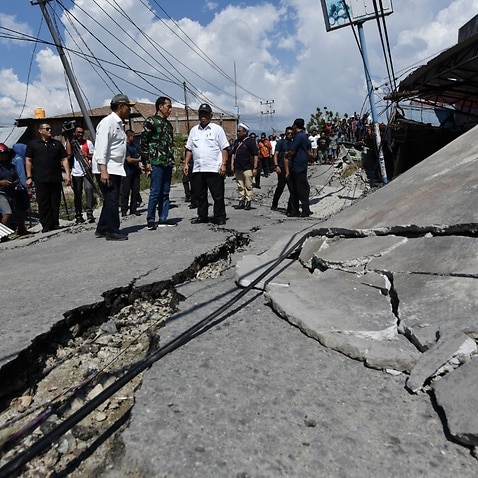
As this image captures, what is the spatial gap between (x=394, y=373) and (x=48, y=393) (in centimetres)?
158

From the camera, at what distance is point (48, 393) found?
81.7 inches

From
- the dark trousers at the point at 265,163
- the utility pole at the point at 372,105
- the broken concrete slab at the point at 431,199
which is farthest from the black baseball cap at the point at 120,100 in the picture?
the dark trousers at the point at 265,163

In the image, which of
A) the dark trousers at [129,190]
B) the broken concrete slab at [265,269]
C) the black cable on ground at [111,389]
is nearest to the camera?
the black cable on ground at [111,389]

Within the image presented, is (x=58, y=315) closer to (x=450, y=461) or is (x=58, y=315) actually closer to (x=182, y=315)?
(x=182, y=315)

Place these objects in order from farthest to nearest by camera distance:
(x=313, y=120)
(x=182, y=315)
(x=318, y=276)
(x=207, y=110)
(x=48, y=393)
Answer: (x=313, y=120) < (x=207, y=110) < (x=318, y=276) < (x=182, y=315) < (x=48, y=393)

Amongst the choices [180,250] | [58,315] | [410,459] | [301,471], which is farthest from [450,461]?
[180,250]

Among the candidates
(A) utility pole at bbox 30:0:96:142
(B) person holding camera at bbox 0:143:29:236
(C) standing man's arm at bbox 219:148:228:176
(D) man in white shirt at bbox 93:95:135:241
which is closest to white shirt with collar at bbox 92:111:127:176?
(D) man in white shirt at bbox 93:95:135:241

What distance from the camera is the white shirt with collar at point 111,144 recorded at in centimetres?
460

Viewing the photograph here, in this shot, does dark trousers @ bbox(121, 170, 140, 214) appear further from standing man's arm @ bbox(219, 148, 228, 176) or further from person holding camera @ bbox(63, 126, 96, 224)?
standing man's arm @ bbox(219, 148, 228, 176)

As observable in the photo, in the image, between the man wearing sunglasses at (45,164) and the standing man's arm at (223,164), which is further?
the man wearing sunglasses at (45,164)

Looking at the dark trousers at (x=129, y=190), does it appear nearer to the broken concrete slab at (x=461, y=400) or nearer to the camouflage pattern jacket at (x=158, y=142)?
the camouflage pattern jacket at (x=158, y=142)

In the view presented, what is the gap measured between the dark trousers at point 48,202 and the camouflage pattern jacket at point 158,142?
172 cm

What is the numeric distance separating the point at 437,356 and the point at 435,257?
39.1 inches

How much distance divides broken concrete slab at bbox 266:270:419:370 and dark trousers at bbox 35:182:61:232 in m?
4.52
